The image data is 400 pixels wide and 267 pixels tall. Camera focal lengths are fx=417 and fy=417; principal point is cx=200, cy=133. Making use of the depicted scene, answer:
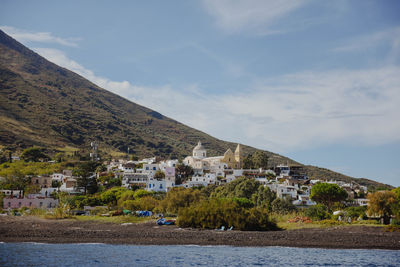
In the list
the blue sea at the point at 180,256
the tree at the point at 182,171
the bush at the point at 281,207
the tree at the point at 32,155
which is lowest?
the blue sea at the point at 180,256

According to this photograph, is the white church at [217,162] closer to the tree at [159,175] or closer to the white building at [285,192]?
the tree at [159,175]

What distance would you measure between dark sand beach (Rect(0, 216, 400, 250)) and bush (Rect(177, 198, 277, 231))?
208 centimetres

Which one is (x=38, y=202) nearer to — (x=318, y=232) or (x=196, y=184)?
(x=196, y=184)

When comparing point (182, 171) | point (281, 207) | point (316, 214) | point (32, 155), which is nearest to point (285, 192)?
point (281, 207)

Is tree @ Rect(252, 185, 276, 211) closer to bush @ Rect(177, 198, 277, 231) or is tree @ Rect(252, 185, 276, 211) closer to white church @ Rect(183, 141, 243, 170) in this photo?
bush @ Rect(177, 198, 277, 231)

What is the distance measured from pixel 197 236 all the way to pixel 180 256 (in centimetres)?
770

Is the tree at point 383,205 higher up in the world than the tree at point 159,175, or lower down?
lower down

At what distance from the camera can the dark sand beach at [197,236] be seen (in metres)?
32.2

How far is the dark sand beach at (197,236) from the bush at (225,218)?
6.81 feet

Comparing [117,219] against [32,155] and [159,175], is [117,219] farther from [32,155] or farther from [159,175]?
[32,155]

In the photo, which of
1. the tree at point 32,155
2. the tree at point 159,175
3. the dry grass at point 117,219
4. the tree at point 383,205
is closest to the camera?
the tree at point 383,205

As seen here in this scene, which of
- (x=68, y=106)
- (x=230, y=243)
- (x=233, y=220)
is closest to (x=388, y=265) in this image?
(x=230, y=243)

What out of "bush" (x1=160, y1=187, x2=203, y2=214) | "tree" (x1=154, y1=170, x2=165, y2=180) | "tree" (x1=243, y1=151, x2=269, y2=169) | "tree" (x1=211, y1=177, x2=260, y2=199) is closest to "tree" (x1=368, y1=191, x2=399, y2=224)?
"bush" (x1=160, y1=187, x2=203, y2=214)

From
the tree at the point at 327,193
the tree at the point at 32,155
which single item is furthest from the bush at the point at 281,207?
the tree at the point at 32,155
